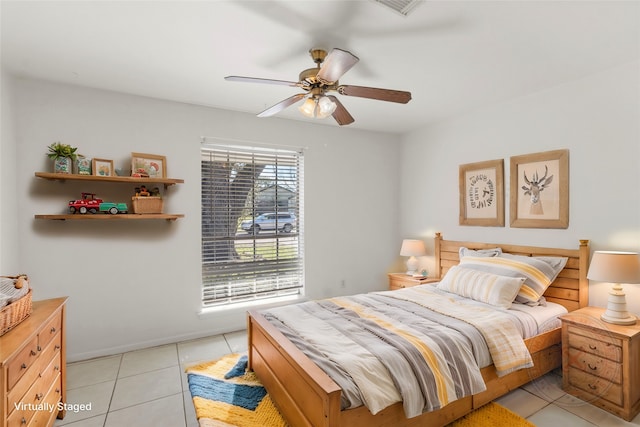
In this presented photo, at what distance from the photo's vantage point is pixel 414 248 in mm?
4195

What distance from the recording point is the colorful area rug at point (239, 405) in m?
2.06

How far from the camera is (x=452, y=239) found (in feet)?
13.1

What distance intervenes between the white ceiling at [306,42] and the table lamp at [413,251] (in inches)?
76.9

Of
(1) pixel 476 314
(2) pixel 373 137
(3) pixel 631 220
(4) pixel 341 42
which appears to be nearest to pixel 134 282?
(4) pixel 341 42

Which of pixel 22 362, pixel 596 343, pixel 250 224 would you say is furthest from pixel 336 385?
pixel 250 224

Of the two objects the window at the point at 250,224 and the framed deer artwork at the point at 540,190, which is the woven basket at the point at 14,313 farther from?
the framed deer artwork at the point at 540,190

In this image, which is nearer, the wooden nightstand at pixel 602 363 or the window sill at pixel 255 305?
the wooden nightstand at pixel 602 363

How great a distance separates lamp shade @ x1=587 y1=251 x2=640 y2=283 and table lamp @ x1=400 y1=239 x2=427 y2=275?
1.96 meters

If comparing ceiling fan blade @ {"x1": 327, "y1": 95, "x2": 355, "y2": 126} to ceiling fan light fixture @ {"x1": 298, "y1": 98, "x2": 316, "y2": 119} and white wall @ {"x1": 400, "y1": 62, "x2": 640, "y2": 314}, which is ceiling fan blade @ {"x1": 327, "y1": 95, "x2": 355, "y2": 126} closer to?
ceiling fan light fixture @ {"x1": 298, "y1": 98, "x2": 316, "y2": 119}

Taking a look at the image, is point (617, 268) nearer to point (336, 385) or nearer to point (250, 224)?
A: point (336, 385)

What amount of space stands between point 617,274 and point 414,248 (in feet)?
6.92

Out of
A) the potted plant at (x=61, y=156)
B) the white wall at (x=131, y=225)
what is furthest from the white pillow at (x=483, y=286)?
the potted plant at (x=61, y=156)

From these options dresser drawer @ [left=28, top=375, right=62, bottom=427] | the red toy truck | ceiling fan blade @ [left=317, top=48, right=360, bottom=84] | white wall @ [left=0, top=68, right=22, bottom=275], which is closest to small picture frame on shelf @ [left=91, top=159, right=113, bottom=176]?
the red toy truck

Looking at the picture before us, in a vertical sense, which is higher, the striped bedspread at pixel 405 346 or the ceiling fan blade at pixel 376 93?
the ceiling fan blade at pixel 376 93
